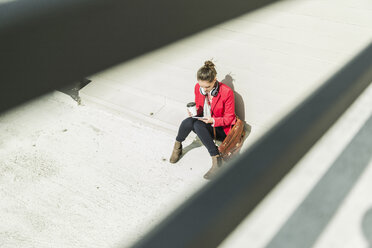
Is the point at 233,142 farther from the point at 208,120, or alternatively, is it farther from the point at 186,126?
the point at 186,126

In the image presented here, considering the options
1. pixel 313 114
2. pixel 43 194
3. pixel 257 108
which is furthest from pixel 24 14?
A: pixel 257 108

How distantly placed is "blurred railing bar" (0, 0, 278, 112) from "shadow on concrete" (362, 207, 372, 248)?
1.33 m

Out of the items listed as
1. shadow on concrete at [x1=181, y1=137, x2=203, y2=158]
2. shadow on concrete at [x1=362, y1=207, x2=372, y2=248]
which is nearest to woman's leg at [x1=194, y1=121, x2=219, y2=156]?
shadow on concrete at [x1=181, y1=137, x2=203, y2=158]

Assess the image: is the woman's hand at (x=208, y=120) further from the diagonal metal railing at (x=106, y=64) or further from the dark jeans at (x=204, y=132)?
the diagonal metal railing at (x=106, y=64)

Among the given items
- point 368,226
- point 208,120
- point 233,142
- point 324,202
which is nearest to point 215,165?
point 233,142

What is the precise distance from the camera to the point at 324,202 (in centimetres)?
178

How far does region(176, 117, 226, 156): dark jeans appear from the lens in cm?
327

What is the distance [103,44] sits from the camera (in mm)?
982

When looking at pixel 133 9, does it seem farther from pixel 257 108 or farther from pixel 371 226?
pixel 257 108

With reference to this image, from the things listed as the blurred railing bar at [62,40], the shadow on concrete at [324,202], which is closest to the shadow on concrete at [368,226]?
the shadow on concrete at [324,202]

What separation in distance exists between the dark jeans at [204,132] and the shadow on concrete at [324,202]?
138cm

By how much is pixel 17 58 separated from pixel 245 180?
0.66 metres

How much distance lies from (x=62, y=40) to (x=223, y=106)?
8.29ft

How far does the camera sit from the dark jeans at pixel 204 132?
10.7ft
